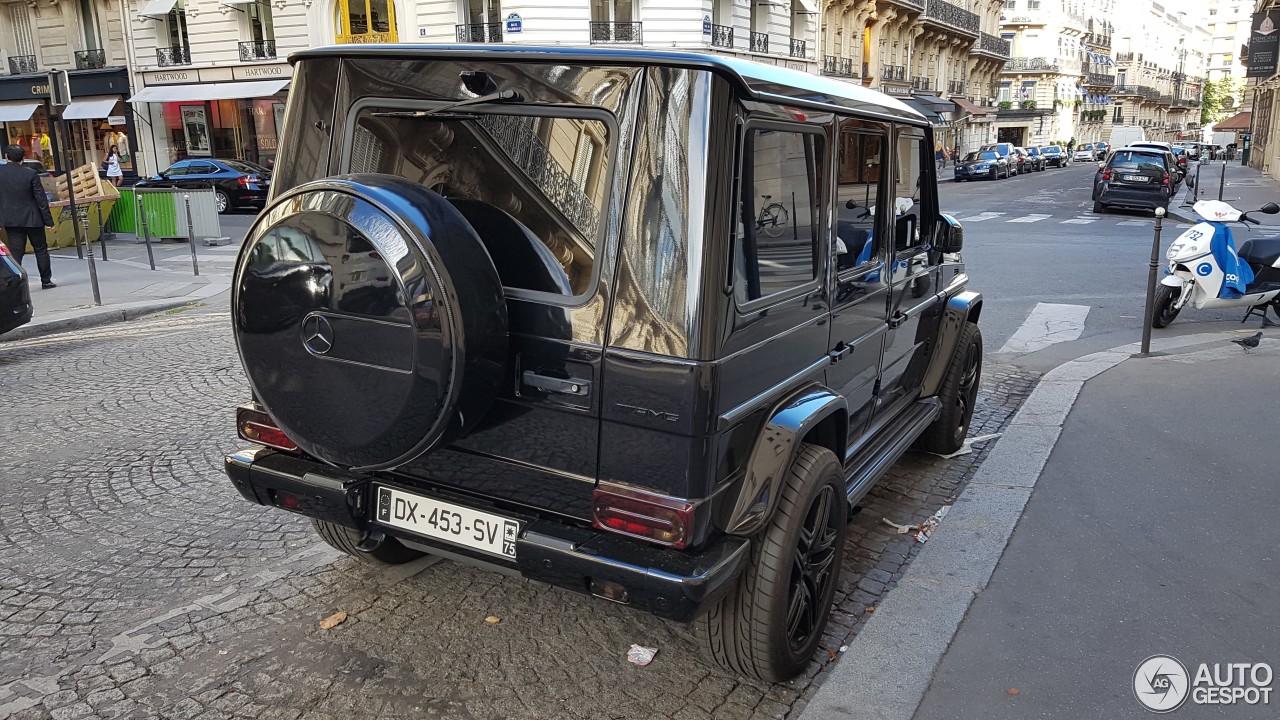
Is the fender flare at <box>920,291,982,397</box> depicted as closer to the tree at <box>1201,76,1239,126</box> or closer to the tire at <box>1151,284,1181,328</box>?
the tire at <box>1151,284,1181,328</box>

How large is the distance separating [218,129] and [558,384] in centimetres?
3465

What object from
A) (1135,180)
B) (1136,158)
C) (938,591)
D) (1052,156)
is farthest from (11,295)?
(1052,156)

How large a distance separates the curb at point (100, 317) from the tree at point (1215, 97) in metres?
137

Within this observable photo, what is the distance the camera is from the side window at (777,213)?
2746mm

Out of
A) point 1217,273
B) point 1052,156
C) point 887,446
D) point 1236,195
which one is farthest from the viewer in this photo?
point 1052,156

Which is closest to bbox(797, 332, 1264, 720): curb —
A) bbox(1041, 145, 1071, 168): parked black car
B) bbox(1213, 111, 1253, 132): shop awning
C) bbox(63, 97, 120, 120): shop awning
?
bbox(63, 97, 120, 120): shop awning

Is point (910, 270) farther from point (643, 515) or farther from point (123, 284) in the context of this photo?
point (123, 284)

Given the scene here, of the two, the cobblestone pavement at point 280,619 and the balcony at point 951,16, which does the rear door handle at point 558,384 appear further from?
the balcony at point 951,16

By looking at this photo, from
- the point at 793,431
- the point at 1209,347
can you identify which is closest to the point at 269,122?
the point at 1209,347

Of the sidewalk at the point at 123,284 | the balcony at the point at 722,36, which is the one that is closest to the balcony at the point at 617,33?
the balcony at the point at 722,36

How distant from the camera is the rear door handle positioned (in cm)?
272

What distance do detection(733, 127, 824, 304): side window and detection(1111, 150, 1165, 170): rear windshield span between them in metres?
23.0

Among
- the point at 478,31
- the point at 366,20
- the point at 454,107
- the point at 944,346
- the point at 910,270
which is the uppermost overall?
the point at 366,20

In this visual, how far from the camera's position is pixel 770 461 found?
112 inches
